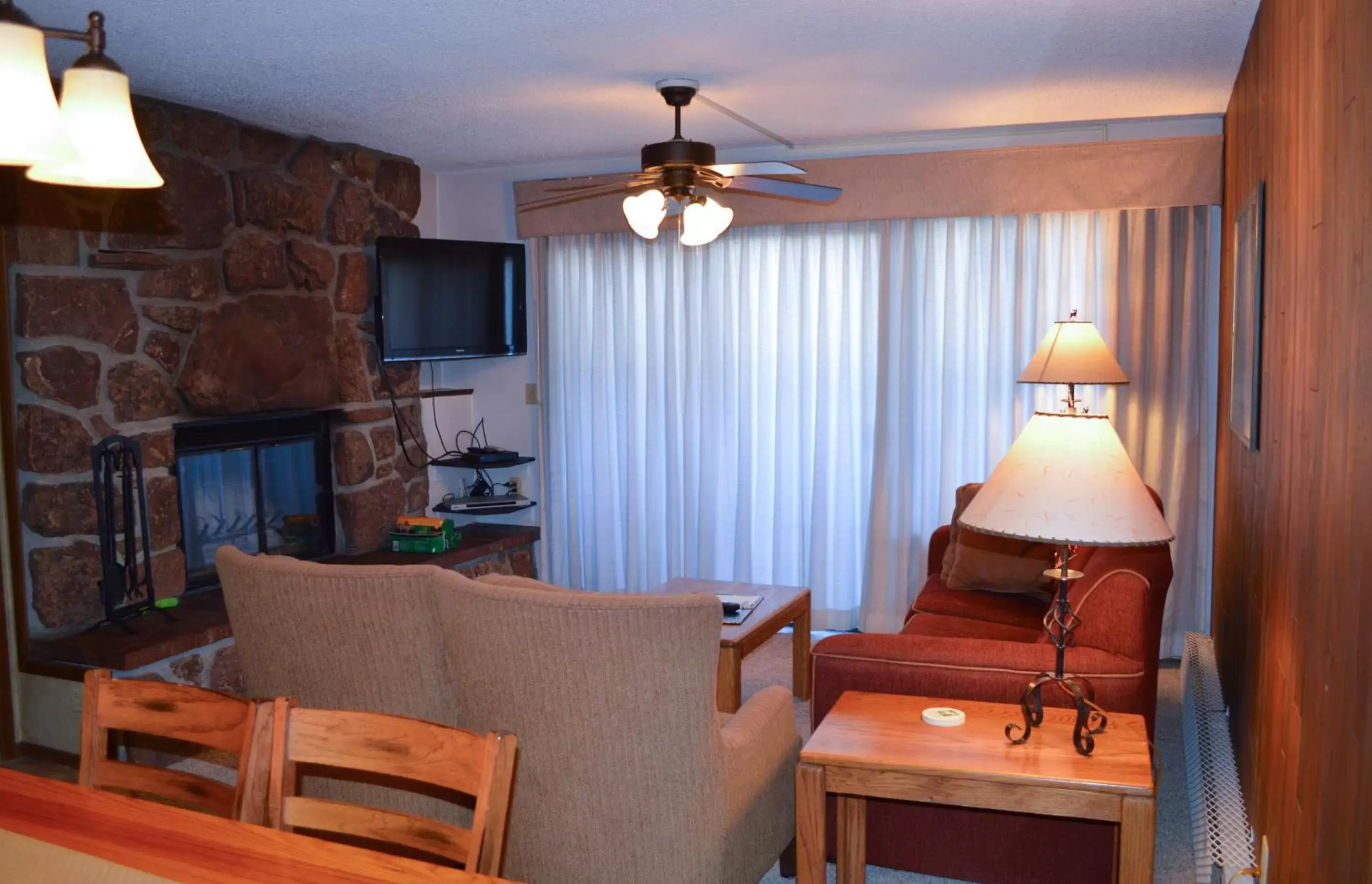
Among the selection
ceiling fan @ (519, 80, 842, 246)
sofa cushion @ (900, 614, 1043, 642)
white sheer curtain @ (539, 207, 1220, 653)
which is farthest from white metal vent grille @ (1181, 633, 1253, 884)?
ceiling fan @ (519, 80, 842, 246)

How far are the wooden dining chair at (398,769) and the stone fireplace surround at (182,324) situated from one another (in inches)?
101

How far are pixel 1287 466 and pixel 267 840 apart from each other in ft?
6.63

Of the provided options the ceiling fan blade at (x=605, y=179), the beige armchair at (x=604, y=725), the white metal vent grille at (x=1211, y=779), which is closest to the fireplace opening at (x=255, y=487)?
the ceiling fan blade at (x=605, y=179)

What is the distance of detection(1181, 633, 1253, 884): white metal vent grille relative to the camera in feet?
8.45

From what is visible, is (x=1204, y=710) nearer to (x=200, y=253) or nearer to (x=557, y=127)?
(x=557, y=127)

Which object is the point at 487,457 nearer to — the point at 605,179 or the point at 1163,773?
the point at 605,179

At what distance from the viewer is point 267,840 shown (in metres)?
1.56

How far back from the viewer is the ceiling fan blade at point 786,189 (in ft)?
12.5

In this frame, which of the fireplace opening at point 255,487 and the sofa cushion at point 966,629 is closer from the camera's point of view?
the sofa cushion at point 966,629

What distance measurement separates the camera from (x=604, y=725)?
7.48ft

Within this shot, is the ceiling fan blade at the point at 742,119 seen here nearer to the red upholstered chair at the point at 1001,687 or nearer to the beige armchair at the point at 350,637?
the red upholstered chair at the point at 1001,687

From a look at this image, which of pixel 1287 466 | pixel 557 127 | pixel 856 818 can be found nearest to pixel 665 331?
pixel 557 127

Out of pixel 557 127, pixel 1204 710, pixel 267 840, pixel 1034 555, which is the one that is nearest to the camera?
pixel 267 840

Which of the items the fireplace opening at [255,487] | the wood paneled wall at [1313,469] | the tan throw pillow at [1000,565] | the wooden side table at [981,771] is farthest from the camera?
the fireplace opening at [255,487]
